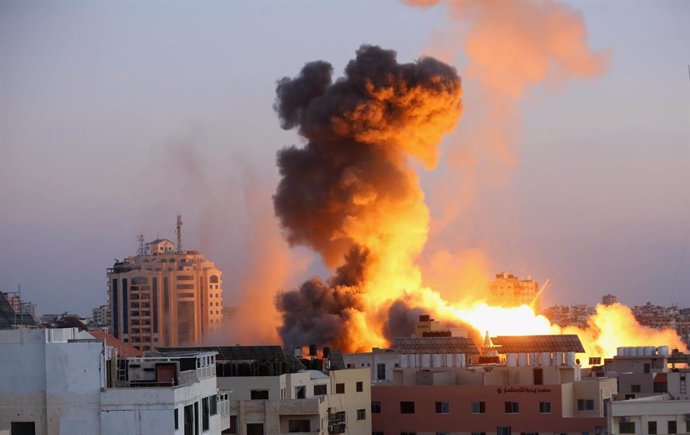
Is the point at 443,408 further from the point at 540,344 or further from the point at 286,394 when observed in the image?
the point at 286,394

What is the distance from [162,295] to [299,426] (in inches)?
4088

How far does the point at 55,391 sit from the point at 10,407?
839mm

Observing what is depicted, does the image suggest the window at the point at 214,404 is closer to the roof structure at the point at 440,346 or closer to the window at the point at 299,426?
the window at the point at 299,426

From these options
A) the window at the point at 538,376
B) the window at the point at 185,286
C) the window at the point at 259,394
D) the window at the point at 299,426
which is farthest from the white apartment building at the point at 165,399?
the window at the point at 185,286

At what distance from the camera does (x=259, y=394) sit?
49781 millimetres

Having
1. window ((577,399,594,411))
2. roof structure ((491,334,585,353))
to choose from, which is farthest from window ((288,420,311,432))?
roof structure ((491,334,585,353))

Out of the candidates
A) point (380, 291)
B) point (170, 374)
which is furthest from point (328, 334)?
point (170, 374)

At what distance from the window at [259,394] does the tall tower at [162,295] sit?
93913mm

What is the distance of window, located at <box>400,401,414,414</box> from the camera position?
58406 mm

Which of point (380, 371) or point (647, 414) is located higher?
point (380, 371)

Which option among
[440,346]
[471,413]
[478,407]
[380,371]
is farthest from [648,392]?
[380,371]

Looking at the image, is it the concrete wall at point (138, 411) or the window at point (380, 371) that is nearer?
the concrete wall at point (138, 411)

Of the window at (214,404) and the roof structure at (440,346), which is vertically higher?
the roof structure at (440,346)

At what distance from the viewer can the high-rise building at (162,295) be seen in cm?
14600
